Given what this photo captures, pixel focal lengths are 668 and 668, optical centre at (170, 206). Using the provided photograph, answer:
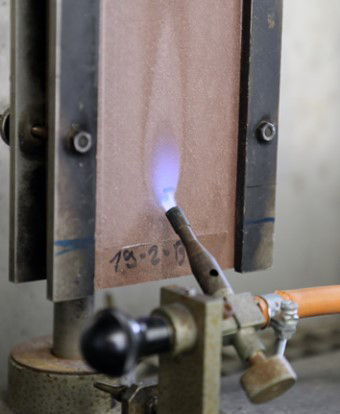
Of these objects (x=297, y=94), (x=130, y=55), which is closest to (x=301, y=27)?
(x=297, y=94)

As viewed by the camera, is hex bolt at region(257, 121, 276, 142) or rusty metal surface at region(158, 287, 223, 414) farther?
hex bolt at region(257, 121, 276, 142)

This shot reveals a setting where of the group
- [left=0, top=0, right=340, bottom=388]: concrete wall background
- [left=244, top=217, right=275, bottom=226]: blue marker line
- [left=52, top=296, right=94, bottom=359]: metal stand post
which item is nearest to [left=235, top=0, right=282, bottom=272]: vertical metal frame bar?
[left=244, top=217, right=275, bottom=226]: blue marker line

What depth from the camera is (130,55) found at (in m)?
0.92

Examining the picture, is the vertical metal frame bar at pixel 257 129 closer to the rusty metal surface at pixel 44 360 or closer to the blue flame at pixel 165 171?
the blue flame at pixel 165 171

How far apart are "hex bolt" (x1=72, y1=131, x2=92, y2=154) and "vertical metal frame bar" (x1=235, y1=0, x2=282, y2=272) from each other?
30cm

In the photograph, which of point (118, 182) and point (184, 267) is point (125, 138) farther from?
point (184, 267)

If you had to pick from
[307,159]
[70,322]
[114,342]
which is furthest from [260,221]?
[307,159]

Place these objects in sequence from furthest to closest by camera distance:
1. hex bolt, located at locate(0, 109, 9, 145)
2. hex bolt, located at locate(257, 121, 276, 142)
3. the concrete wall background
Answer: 1. the concrete wall background
2. hex bolt, located at locate(257, 121, 276, 142)
3. hex bolt, located at locate(0, 109, 9, 145)

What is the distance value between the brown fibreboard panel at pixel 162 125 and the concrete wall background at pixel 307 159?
1.80 feet

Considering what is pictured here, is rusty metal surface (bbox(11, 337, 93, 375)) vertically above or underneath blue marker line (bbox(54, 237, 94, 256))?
underneath

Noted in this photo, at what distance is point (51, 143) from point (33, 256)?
0.17m

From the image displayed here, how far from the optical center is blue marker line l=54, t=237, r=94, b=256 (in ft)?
2.83

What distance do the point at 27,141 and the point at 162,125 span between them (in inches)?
7.9

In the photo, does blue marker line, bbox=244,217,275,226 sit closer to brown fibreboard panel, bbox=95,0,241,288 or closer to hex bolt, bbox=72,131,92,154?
brown fibreboard panel, bbox=95,0,241,288
